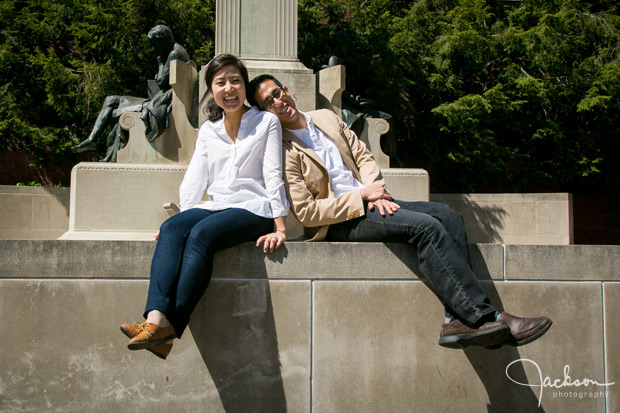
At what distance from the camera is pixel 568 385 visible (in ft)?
10.8

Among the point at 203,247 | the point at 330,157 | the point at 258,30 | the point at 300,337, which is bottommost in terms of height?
the point at 300,337

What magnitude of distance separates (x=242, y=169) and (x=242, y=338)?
0.99 metres

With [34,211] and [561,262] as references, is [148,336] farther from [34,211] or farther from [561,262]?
[34,211]

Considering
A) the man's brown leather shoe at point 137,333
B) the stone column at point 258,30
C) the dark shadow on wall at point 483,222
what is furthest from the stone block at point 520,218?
the man's brown leather shoe at point 137,333

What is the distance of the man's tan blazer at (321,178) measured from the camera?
10.7 ft

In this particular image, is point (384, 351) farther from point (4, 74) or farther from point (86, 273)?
point (4, 74)

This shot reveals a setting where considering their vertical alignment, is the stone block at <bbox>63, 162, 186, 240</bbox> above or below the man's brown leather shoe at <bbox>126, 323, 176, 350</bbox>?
above

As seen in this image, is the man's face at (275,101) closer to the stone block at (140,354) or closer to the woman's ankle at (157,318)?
the stone block at (140,354)

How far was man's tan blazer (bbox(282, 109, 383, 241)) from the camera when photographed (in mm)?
3260

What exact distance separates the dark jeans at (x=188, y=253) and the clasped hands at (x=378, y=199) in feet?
2.20

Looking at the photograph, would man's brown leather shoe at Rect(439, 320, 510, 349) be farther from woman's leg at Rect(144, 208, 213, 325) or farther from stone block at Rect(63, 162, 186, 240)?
stone block at Rect(63, 162, 186, 240)

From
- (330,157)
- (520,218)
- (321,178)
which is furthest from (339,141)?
(520,218)

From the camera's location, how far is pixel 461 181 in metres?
12.2

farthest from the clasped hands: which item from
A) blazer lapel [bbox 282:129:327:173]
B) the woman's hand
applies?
the woman's hand
